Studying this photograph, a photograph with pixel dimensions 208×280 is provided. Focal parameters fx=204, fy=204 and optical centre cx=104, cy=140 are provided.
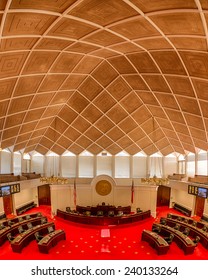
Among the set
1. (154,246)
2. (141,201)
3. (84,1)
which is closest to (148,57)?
Answer: (84,1)

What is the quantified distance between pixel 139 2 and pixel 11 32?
424 centimetres

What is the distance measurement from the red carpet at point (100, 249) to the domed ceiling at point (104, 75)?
8.19 metres

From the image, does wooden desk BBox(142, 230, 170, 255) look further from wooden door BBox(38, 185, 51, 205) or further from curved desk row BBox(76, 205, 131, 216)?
wooden door BBox(38, 185, 51, 205)

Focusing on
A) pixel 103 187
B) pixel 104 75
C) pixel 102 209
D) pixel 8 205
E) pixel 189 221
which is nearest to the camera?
pixel 104 75

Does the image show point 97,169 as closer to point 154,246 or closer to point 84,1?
point 154,246

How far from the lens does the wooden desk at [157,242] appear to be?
11.1 m

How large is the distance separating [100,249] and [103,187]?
32.7ft

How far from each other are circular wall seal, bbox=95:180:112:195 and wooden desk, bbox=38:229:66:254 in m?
8.85

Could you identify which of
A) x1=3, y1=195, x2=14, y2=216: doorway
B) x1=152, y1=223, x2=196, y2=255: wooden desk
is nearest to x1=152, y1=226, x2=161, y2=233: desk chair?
x1=152, y1=223, x2=196, y2=255: wooden desk

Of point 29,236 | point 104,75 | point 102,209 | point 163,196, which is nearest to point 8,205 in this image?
point 29,236

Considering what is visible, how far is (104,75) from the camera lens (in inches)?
520

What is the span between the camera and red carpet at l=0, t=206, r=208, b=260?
35.8 feet

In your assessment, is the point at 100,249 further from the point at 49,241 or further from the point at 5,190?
the point at 5,190

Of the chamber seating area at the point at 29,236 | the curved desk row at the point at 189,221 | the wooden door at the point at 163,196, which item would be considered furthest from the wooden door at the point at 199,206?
the chamber seating area at the point at 29,236
